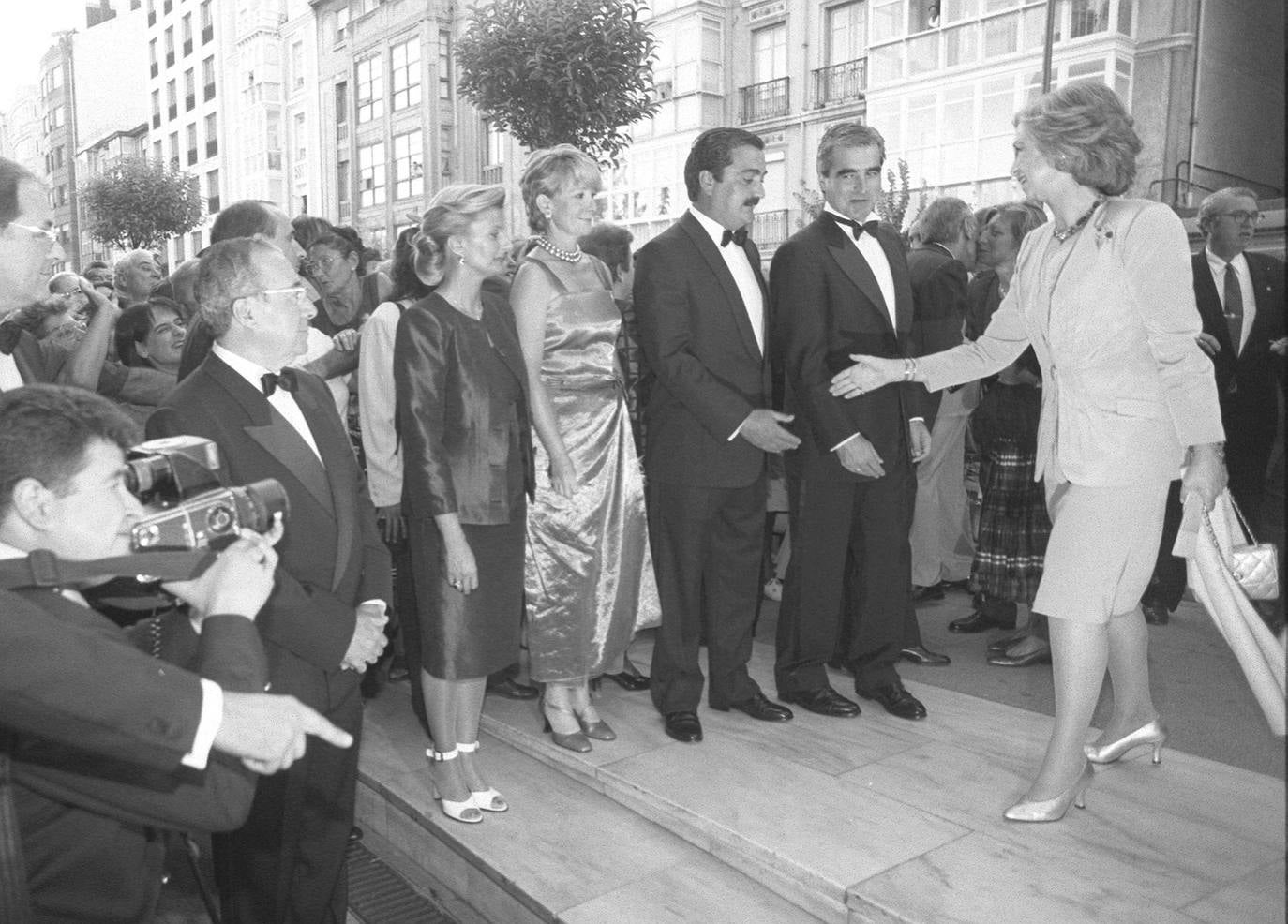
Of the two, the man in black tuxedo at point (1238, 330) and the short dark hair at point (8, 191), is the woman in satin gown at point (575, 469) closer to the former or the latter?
the short dark hair at point (8, 191)

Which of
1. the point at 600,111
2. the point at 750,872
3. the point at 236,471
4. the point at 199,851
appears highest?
the point at 600,111

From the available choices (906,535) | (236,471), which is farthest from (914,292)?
(236,471)

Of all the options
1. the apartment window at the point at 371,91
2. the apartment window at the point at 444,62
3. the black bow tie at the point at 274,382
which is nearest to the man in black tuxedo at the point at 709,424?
the black bow tie at the point at 274,382

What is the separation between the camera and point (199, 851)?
322cm

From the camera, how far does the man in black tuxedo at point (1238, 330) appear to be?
14.8 ft

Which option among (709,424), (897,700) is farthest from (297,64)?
(897,700)

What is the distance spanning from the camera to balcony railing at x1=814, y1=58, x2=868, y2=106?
605 inches

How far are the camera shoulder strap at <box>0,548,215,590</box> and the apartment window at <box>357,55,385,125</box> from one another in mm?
20763

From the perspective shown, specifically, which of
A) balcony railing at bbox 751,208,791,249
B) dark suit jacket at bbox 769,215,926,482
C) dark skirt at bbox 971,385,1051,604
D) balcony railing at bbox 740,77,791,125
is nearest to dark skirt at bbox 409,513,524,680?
dark suit jacket at bbox 769,215,926,482

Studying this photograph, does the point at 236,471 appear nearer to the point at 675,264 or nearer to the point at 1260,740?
the point at 675,264

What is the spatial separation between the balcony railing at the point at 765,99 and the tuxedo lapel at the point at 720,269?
44.1 ft

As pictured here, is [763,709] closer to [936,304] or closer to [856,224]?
[856,224]

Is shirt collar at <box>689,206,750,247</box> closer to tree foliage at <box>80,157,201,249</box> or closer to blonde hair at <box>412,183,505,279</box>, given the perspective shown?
blonde hair at <box>412,183,505,279</box>

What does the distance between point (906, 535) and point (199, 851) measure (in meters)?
2.39
